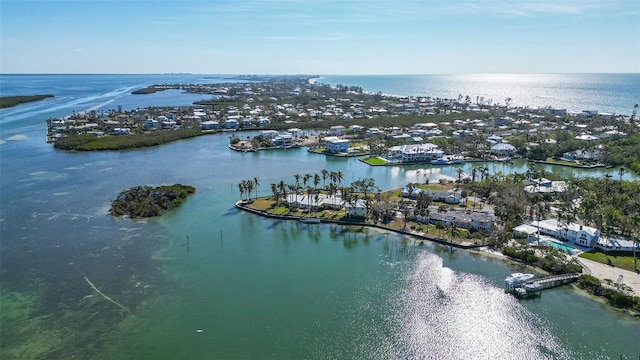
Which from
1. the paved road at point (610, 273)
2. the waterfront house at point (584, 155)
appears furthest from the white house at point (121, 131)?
the paved road at point (610, 273)

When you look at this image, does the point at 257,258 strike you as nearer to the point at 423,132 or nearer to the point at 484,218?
the point at 484,218

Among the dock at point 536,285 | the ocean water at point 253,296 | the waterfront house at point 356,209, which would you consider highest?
the waterfront house at point 356,209

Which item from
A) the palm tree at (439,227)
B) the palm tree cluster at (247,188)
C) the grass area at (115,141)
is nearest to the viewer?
the palm tree at (439,227)

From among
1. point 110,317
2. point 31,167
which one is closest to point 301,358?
point 110,317

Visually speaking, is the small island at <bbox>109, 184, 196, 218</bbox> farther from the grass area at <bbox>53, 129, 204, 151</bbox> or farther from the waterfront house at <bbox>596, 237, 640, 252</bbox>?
the waterfront house at <bbox>596, 237, 640, 252</bbox>

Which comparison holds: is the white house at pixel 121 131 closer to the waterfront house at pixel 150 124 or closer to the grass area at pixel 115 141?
the grass area at pixel 115 141

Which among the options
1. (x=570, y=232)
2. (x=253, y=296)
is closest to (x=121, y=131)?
(x=253, y=296)
